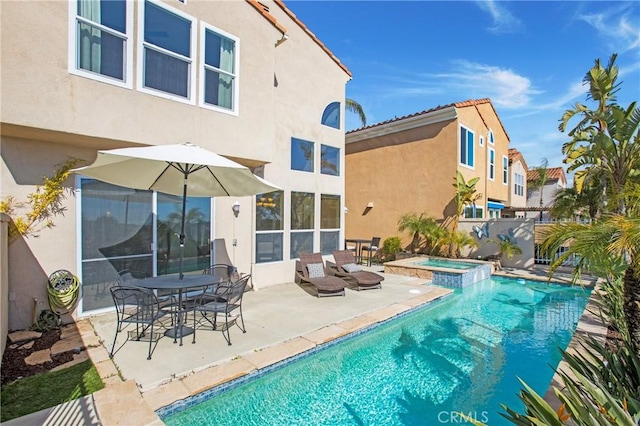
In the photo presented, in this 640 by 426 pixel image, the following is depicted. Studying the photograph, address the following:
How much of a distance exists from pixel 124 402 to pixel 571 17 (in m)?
19.5

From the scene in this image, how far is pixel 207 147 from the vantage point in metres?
10.2

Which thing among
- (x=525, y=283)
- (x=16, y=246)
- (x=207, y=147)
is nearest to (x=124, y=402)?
(x=16, y=246)

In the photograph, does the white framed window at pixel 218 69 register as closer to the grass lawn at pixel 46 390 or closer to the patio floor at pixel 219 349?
the patio floor at pixel 219 349

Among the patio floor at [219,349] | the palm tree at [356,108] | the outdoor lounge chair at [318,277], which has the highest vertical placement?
the palm tree at [356,108]

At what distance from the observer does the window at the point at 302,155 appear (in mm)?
14422

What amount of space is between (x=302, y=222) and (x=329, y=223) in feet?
5.93

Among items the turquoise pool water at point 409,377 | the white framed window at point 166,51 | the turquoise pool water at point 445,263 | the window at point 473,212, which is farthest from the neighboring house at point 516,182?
the white framed window at point 166,51

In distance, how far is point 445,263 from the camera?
18.5 meters

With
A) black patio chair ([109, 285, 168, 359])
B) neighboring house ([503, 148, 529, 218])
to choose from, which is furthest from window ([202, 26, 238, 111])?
neighboring house ([503, 148, 529, 218])

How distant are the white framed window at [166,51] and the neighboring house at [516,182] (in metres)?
29.3

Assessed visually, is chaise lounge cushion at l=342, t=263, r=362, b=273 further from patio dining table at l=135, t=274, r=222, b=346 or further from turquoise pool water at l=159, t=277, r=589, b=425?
patio dining table at l=135, t=274, r=222, b=346

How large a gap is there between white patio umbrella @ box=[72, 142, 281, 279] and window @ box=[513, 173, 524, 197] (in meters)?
32.8

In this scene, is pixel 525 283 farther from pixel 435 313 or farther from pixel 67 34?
pixel 67 34

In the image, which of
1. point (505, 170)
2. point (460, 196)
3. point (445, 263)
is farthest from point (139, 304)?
point (505, 170)
